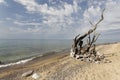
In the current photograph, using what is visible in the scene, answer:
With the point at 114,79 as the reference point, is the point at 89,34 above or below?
above

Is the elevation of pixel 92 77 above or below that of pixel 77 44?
below

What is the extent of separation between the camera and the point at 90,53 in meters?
26.6

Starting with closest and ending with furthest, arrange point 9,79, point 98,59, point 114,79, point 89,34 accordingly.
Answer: point 114,79 < point 9,79 < point 98,59 < point 89,34

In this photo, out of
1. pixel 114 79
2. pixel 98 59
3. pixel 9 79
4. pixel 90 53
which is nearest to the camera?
pixel 114 79

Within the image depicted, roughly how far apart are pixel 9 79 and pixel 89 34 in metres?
14.2

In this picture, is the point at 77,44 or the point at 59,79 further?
the point at 77,44

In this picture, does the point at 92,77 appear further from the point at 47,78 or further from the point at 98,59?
the point at 98,59

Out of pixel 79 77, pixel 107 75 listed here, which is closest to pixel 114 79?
pixel 107 75

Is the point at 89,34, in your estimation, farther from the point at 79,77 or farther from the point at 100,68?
the point at 79,77

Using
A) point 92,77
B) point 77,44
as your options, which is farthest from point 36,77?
point 77,44

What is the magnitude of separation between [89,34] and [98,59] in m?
5.58

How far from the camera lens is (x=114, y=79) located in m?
16.1

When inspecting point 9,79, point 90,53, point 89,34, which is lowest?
point 9,79

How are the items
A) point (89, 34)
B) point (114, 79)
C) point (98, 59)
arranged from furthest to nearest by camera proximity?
1. point (89, 34)
2. point (98, 59)
3. point (114, 79)
